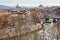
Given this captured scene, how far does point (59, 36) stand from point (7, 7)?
→ 2.15 feet

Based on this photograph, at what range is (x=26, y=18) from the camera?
1.52m

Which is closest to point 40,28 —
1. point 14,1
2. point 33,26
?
point 33,26

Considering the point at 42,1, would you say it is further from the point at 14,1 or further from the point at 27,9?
the point at 14,1

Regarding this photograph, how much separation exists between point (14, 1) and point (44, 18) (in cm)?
38

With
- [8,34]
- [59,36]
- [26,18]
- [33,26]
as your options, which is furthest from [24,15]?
[59,36]

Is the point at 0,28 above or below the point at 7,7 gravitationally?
below

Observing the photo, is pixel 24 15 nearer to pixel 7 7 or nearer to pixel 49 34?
pixel 7 7

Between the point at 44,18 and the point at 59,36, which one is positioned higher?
the point at 44,18

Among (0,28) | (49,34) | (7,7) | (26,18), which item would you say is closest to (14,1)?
(7,7)

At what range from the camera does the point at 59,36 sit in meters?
1.51

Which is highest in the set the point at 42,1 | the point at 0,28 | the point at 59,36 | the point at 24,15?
the point at 42,1

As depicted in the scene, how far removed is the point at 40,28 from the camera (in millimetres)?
1517

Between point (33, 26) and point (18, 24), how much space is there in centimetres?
17

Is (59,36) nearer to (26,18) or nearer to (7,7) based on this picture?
(26,18)
